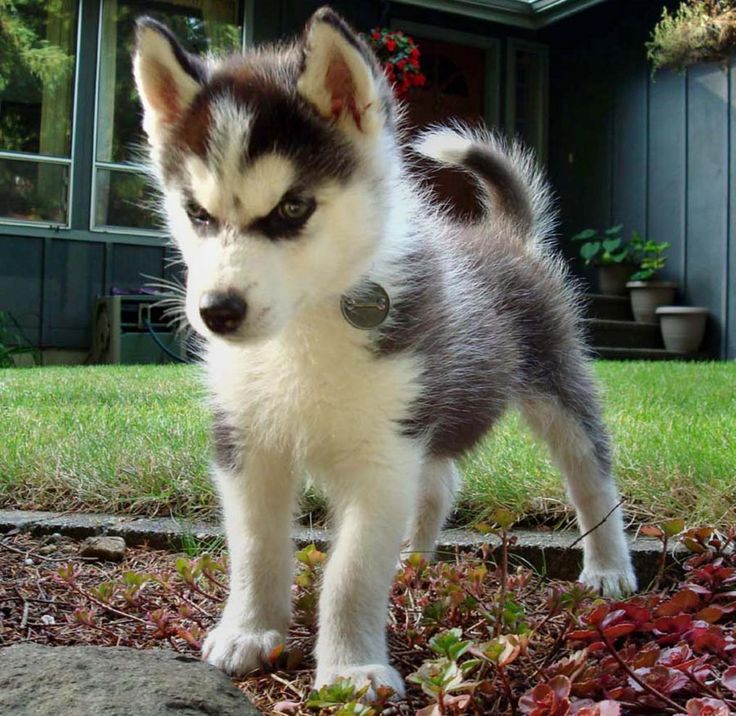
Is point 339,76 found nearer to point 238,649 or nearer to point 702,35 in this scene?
point 238,649

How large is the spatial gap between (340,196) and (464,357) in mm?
672

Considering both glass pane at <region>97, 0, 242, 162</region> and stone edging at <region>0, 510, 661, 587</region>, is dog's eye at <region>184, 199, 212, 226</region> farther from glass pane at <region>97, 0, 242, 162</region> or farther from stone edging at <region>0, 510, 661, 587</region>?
glass pane at <region>97, 0, 242, 162</region>

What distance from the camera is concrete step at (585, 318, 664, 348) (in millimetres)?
10641

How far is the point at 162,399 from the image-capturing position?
18.0 feet

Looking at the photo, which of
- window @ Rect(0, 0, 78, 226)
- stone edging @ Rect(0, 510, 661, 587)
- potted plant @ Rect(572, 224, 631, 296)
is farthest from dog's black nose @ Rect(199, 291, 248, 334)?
potted plant @ Rect(572, 224, 631, 296)

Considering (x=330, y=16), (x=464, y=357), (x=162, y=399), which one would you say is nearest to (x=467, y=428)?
(x=464, y=357)

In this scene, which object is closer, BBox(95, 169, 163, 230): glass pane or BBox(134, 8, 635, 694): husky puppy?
BBox(134, 8, 635, 694): husky puppy

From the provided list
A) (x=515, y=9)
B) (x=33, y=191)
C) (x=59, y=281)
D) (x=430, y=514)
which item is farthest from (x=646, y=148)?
(x=430, y=514)

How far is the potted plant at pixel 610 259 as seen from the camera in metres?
11.4

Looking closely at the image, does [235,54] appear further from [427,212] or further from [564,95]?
[564,95]

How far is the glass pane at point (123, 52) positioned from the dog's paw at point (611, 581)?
9.22 m

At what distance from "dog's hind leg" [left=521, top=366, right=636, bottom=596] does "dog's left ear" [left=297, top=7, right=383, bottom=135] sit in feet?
3.97

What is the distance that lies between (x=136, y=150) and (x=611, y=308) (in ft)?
18.4

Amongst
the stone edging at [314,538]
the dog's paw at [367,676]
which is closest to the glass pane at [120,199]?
the stone edging at [314,538]
